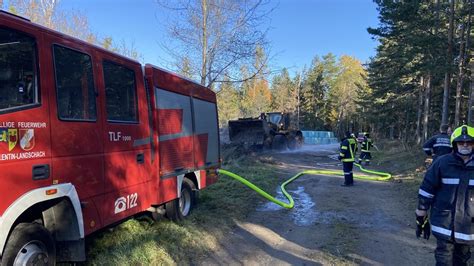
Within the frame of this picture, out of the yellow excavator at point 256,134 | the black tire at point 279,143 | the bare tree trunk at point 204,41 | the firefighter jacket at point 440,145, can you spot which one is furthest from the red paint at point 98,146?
the black tire at point 279,143

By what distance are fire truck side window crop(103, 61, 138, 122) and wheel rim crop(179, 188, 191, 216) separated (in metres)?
2.37

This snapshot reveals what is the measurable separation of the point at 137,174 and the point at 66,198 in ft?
4.78

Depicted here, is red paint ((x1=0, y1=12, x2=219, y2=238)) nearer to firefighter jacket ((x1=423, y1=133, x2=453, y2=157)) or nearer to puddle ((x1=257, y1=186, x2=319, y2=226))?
puddle ((x1=257, y1=186, x2=319, y2=226))

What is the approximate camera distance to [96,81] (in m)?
4.86

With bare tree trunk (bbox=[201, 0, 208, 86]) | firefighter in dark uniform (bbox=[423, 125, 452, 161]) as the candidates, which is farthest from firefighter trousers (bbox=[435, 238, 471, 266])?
bare tree trunk (bbox=[201, 0, 208, 86])

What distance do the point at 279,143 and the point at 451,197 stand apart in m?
22.9

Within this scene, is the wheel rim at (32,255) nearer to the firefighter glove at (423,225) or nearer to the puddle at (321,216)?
the firefighter glove at (423,225)

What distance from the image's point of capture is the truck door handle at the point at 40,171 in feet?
12.3

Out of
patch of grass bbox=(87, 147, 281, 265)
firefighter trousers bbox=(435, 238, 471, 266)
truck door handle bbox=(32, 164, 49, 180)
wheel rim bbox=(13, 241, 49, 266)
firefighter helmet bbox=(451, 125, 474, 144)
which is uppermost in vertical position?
firefighter helmet bbox=(451, 125, 474, 144)

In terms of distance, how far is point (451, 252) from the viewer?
13.5 feet

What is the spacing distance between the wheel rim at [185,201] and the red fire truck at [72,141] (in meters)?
0.72

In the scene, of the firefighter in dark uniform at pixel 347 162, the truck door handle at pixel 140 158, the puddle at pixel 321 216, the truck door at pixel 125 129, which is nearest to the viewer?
the truck door at pixel 125 129

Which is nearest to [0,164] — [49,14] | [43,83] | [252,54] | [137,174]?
[43,83]

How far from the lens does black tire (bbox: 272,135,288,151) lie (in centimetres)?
2640
